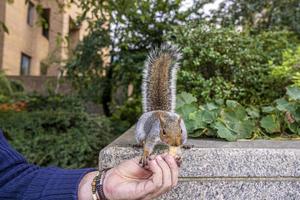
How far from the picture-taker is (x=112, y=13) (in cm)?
414

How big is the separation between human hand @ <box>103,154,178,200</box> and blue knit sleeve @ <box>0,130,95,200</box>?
0.35 ft

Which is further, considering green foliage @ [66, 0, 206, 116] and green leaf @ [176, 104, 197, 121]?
green foliage @ [66, 0, 206, 116]

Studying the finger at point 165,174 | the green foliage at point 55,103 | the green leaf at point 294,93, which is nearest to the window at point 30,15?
the green foliage at point 55,103

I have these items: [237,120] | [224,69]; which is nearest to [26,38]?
[224,69]

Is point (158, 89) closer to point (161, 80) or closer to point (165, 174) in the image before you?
point (161, 80)

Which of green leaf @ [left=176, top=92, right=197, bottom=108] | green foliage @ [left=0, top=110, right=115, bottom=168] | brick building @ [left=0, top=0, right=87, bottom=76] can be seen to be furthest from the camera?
brick building @ [left=0, top=0, right=87, bottom=76]

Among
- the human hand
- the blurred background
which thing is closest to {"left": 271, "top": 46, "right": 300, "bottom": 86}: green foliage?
the blurred background

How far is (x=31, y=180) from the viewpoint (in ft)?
3.97

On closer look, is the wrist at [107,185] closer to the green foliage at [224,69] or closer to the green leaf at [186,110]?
the green leaf at [186,110]

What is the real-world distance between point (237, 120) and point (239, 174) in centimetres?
54

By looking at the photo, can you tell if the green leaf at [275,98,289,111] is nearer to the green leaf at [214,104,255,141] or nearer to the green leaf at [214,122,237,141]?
the green leaf at [214,104,255,141]

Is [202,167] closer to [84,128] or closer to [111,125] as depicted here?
[84,128]

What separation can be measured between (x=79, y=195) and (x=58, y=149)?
2964mm

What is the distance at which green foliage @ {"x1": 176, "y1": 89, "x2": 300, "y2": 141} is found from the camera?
1.97 meters
